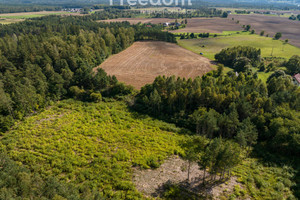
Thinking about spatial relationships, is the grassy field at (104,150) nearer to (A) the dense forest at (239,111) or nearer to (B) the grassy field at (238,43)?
(A) the dense forest at (239,111)

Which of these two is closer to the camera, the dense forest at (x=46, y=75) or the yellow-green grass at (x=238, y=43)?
the dense forest at (x=46, y=75)

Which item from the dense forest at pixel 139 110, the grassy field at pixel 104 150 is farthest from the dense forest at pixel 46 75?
the grassy field at pixel 104 150

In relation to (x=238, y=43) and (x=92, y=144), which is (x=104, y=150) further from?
(x=238, y=43)

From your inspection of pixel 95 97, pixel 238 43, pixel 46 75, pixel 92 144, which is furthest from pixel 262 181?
pixel 238 43

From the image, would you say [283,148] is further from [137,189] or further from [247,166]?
[137,189]

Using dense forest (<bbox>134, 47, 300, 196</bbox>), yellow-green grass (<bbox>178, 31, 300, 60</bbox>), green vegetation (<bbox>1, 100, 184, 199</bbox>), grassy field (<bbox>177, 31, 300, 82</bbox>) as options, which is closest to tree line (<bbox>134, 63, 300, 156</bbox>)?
dense forest (<bbox>134, 47, 300, 196</bbox>)
